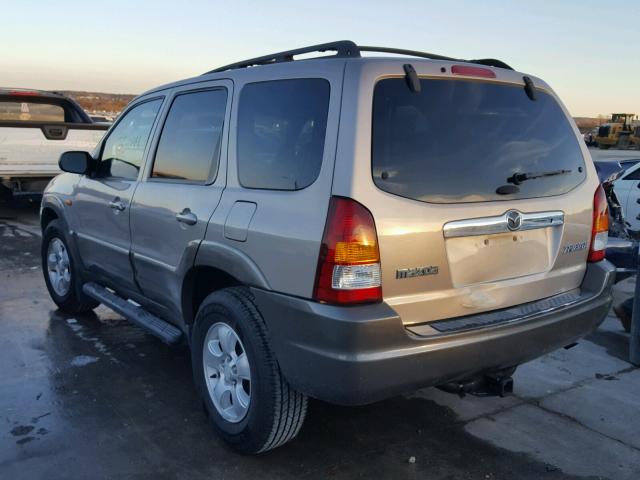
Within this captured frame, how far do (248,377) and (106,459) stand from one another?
0.85 m

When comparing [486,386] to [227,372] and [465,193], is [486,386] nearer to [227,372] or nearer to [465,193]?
[465,193]

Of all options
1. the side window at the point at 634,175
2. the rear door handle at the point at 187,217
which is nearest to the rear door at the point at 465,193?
the rear door handle at the point at 187,217

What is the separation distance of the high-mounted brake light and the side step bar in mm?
2216

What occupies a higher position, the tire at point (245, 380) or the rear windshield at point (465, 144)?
the rear windshield at point (465, 144)

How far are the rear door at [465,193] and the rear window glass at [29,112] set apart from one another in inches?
348

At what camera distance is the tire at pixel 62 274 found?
5.30 m

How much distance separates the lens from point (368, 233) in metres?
2.60

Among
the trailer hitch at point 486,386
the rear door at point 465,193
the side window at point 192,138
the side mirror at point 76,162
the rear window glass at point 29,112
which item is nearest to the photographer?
the rear door at point 465,193

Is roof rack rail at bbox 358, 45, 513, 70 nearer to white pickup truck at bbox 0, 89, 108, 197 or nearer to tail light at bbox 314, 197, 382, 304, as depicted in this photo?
tail light at bbox 314, 197, 382, 304

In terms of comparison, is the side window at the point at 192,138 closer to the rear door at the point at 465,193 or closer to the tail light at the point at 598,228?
the rear door at the point at 465,193

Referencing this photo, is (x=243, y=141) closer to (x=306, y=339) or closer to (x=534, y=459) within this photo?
(x=306, y=339)

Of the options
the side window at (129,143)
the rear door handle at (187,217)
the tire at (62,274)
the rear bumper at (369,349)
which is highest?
the side window at (129,143)

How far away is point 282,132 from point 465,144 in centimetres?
88

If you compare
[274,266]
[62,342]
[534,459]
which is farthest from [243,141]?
[62,342]
